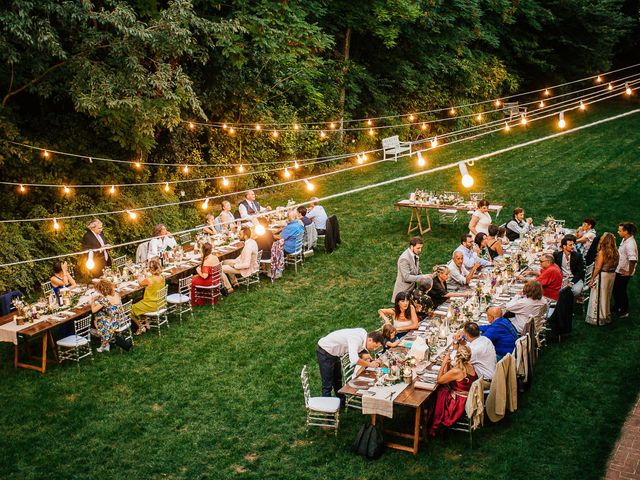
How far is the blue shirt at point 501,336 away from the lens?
29.0 feet

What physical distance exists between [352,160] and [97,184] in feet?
36.4

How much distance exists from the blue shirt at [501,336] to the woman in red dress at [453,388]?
817mm

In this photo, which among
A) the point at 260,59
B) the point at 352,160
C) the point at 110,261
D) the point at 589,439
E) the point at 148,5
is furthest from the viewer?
the point at 352,160

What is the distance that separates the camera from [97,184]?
1681 centimetres

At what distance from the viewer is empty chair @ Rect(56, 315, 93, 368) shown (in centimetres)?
1077

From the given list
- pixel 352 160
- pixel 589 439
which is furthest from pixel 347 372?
pixel 352 160

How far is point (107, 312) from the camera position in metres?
11.1

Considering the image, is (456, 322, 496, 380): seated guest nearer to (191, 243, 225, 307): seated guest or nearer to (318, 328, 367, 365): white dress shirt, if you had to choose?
(318, 328, 367, 365): white dress shirt

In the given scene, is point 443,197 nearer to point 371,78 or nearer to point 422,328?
point 422,328

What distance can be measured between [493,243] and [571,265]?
1806mm

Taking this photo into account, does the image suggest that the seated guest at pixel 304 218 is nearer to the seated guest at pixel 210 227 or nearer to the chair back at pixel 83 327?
the seated guest at pixel 210 227

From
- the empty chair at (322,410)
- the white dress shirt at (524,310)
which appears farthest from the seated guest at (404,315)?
the empty chair at (322,410)

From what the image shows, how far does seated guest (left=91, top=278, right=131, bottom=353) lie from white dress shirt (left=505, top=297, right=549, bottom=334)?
631cm

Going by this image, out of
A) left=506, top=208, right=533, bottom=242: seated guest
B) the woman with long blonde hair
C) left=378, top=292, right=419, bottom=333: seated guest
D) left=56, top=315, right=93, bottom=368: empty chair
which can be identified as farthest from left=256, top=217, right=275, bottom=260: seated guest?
the woman with long blonde hair
